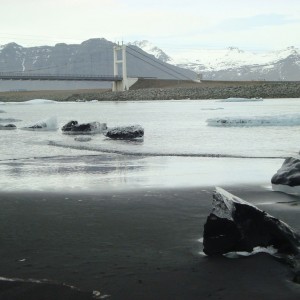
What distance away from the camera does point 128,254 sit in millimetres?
3930

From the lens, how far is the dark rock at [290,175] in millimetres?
6527

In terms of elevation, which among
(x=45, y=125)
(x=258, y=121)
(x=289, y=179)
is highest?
(x=289, y=179)

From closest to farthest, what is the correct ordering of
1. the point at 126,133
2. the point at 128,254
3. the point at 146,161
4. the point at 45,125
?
the point at 128,254 < the point at 146,161 < the point at 126,133 < the point at 45,125

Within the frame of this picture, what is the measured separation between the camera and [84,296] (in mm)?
3131

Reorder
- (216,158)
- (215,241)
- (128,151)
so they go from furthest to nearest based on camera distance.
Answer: (128,151) → (216,158) → (215,241)

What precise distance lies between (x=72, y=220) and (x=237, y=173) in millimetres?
4153

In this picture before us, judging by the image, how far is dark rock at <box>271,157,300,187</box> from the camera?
6.53 meters

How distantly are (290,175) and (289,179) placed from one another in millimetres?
94

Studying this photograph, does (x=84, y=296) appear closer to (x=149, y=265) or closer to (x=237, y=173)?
(x=149, y=265)

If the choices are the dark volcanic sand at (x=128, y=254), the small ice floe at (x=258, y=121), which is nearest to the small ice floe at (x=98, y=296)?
the dark volcanic sand at (x=128, y=254)

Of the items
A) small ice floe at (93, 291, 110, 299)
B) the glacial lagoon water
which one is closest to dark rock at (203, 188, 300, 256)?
small ice floe at (93, 291, 110, 299)

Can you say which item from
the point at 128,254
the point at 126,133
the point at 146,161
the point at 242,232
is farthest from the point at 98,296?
the point at 126,133

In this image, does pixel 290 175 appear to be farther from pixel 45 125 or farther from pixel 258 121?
pixel 45 125

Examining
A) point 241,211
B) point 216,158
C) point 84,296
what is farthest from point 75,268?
point 216,158
